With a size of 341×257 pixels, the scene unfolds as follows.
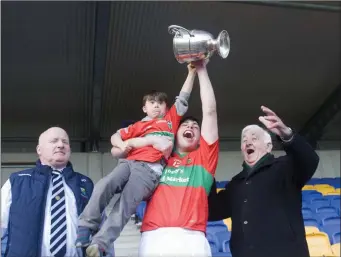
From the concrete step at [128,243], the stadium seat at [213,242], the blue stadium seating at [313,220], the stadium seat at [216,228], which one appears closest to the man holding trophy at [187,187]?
the blue stadium seating at [313,220]

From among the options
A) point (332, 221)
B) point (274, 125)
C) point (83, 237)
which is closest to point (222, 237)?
point (332, 221)

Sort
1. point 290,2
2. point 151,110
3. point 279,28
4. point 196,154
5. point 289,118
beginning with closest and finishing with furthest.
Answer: point 196,154, point 151,110, point 290,2, point 279,28, point 289,118

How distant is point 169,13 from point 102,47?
35.5 inches

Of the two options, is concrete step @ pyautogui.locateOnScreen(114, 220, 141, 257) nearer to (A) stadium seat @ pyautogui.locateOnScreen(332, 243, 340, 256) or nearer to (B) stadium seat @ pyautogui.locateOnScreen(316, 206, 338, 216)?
(A) stadium seat @ pyautogui.locateOnScreen(332, 243, 340, 256)

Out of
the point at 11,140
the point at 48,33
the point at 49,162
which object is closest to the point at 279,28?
the point at 48,33

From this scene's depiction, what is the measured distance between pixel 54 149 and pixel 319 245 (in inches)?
87.5

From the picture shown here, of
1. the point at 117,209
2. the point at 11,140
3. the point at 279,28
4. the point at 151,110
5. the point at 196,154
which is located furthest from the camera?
the point at 11,140

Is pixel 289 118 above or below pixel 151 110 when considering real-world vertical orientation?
below

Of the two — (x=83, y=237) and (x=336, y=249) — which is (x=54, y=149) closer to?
(x=83, y=237)

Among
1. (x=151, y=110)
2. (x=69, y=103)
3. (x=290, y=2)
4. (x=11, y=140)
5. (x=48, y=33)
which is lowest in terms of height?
(x=11, y=140)

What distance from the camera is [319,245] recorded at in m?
3.53

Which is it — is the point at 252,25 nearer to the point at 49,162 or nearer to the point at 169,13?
the point at 169,13

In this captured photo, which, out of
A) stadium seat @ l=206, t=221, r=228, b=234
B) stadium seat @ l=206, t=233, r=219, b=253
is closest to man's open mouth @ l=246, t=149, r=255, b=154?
stadium seat @ l=206, t=233, r=219, b=253

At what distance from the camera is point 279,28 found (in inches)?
249
